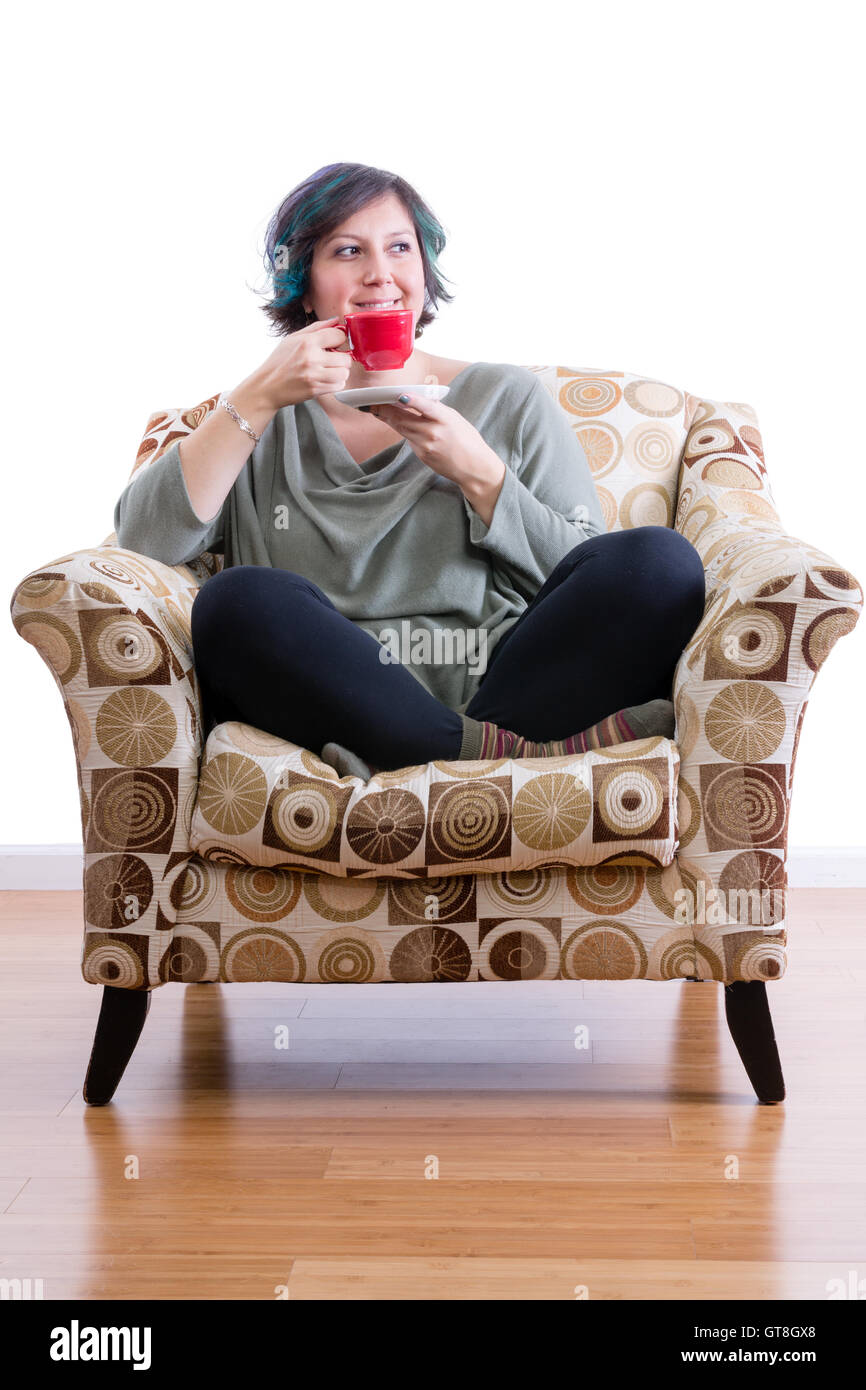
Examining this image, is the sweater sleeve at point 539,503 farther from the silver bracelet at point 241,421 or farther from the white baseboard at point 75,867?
the white baseboard at point 75,867

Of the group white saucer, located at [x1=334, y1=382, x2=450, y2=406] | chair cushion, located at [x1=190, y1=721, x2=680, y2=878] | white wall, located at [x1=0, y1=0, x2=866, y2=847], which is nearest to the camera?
chair cushion, located at [x1=190, y1=721, x2=680, y2=878]

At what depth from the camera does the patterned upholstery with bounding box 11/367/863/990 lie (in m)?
1.55

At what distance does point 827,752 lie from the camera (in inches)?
108

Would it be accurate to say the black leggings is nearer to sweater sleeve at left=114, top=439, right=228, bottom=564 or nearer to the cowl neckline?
sweater sleeve at left=114, top=439, right=228, bottom=564

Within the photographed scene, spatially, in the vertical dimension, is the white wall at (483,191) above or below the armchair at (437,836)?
above

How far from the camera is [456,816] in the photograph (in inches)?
60.8

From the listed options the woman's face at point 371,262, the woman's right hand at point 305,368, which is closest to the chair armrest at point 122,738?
the woman's right hand at point 305,368

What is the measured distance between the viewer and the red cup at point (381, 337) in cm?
176

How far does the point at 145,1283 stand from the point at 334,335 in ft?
3.79

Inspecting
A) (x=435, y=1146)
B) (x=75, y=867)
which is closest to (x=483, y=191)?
(x=75, y=867)

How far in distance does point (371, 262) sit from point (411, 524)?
0.39 metres

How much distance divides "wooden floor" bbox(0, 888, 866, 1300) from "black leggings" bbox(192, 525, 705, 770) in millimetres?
434

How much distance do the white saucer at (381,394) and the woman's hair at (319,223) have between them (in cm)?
33


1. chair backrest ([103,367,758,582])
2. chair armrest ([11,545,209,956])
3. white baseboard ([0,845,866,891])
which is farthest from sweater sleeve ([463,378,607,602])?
white baseboard ([0,845,866,891])
